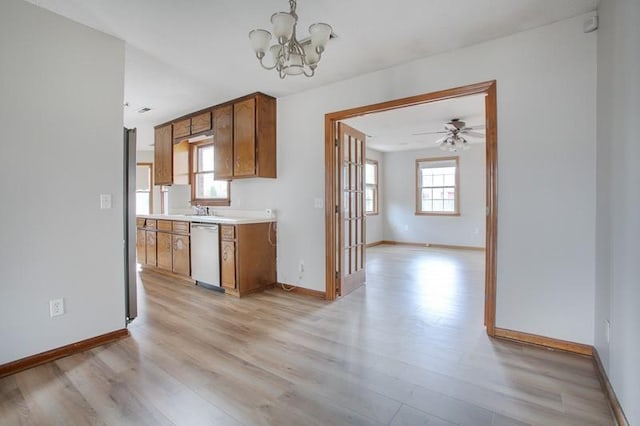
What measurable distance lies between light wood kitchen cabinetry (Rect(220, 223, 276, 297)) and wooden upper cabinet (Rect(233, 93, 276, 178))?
74 cm

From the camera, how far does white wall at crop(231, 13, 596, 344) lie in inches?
88.7

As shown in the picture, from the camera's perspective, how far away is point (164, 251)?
180 inches

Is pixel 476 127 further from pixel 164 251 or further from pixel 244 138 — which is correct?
pixel 164 251

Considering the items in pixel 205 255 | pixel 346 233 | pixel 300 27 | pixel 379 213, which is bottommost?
pixel 205 255

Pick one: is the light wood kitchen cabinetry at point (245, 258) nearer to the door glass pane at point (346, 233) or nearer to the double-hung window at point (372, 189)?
the door glass pane at point (346, 233)

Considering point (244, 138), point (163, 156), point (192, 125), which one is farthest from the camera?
point (163, 156)

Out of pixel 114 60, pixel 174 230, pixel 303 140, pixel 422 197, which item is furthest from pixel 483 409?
pixel 422 197

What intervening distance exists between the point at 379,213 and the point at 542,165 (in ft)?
19.6

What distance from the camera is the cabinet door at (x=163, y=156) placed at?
5156 millimetres

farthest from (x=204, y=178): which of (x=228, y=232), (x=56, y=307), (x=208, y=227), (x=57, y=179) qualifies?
(x=56, y=307)

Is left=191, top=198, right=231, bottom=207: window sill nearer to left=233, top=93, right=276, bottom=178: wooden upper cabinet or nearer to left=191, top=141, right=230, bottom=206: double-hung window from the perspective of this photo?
left=191, top=141, right=230, bottom=206: double-hung window

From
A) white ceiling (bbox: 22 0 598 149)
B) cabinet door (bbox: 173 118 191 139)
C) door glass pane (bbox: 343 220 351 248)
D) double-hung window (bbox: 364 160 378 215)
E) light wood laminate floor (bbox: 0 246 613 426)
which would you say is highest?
white ceiling (bbox: 22 0 598 149)

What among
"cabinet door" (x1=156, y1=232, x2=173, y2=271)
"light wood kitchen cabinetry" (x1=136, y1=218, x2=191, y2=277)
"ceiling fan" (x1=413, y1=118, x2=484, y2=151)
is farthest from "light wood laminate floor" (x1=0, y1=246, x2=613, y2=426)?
"ceiling fan" (x1=413, y1=118, x2=484, y2=151)

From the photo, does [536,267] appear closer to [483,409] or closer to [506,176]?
[506,176]
